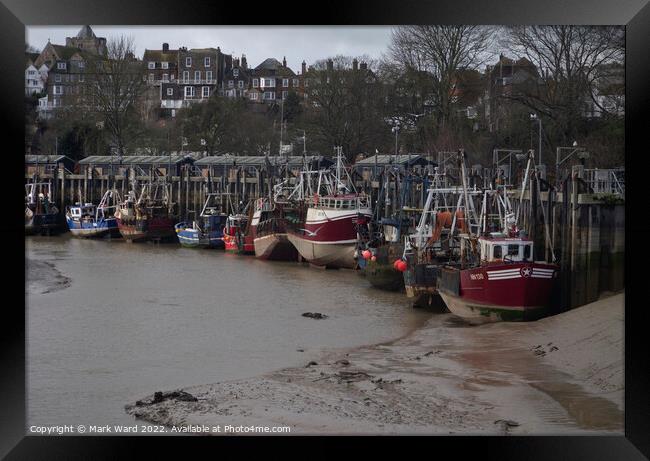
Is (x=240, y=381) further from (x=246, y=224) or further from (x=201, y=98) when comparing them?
(x=246, y=224)

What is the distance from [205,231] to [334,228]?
8.04m

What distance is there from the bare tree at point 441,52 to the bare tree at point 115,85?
21.2ft

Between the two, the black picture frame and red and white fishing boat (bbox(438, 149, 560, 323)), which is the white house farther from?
red and white fishing boat (bbox(438, 149, 560, 323))

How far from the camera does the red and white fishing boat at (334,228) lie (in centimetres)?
2989

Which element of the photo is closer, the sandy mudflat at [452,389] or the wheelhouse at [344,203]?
the sandy mudflat at [452,389]

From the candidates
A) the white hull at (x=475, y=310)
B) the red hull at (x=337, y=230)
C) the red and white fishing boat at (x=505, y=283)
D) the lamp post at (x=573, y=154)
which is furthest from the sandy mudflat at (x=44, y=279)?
the lamp post at (x=573, y=154)

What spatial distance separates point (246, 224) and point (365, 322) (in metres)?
16.2

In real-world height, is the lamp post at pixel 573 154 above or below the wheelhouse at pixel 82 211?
above

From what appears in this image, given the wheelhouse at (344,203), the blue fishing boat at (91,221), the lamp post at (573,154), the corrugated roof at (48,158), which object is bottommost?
the blue fishing boat at (91,221)

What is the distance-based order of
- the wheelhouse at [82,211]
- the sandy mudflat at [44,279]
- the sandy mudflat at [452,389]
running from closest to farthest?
the sandy mudflat at [452,389], the sandy mudflat at [44,279], the wheelhouse at [82,211]

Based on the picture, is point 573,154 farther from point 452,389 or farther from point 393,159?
point 393,159
